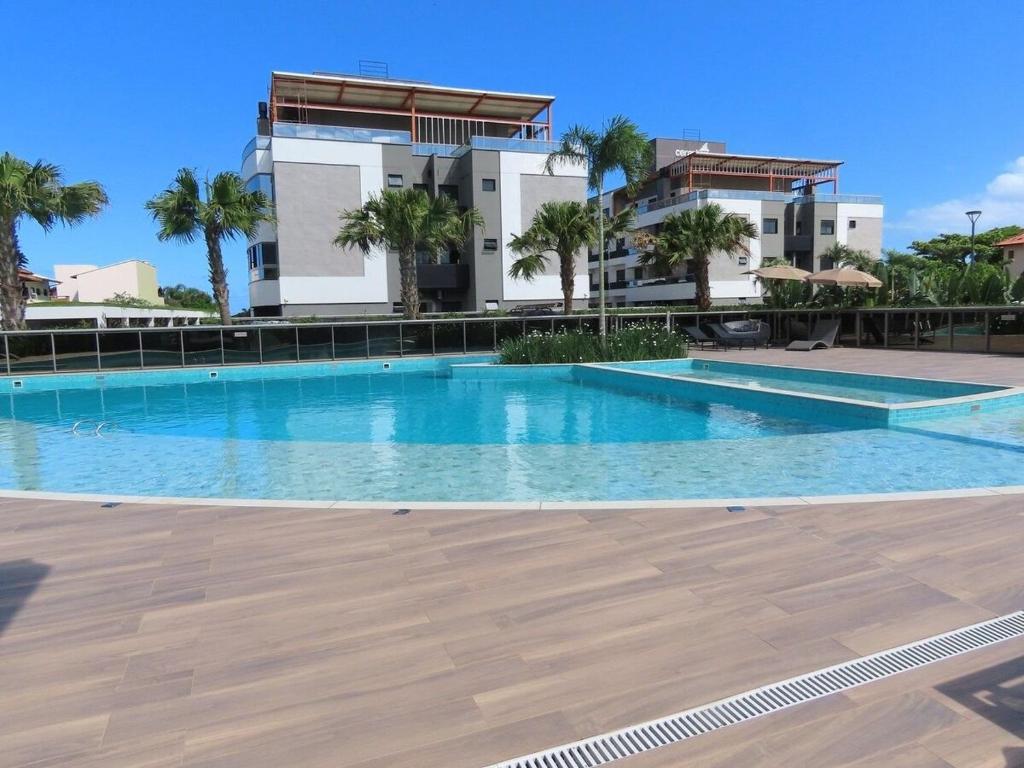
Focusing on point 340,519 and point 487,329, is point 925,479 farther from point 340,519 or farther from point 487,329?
point 487,329

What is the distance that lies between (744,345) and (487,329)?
325 inches

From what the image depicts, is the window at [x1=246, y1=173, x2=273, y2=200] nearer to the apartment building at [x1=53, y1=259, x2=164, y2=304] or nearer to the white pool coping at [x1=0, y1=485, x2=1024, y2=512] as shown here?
the white pool coping at [x1=0, y1=485, x2=1024, y2=512]

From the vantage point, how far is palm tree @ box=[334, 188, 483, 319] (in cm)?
2047

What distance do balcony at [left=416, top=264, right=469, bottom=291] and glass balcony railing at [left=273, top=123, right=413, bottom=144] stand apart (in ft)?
19.1

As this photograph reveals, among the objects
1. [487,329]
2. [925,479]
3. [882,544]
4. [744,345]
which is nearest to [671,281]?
[744,345]

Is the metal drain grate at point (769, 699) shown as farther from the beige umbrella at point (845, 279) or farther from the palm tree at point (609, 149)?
the beige umbrella at point (845, 279)

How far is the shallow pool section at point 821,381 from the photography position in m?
11.4

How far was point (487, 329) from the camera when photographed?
2134 centimetres

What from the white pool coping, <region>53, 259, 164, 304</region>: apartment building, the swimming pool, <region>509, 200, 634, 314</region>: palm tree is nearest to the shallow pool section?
the swimming pool

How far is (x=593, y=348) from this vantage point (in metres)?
17.2

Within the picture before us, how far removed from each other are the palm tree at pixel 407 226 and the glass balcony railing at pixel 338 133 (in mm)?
10082

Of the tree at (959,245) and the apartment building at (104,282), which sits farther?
the apartment building at (104,282)

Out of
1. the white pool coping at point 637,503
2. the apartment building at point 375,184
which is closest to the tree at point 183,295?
the apartment building at point 375,184

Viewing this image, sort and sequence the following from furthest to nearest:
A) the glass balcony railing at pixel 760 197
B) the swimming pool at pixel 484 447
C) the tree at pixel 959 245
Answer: the tree at pixel 959 245 < the glass balcony railing at pixel 760 197 < the swimming pool at pixel 484 447
